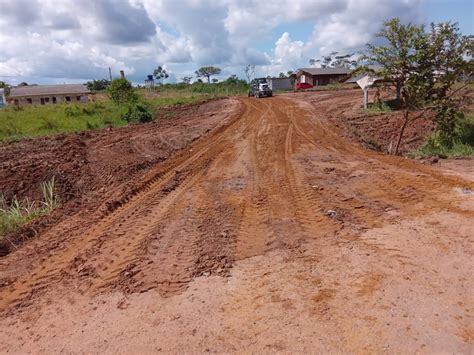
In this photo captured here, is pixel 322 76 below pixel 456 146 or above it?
above

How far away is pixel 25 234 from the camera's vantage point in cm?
720

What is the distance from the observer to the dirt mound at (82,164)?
889 cm

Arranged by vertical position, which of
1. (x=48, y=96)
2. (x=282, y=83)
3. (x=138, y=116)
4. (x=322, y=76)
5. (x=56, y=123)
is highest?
(x=322, y=76)

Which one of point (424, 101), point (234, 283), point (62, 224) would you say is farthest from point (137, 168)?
point (424, 101)

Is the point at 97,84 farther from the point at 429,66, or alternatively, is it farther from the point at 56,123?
the point at 429,66

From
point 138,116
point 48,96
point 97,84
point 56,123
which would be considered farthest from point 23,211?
point 97,84

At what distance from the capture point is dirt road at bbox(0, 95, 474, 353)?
3.71 metres

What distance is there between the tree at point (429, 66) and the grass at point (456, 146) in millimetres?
297

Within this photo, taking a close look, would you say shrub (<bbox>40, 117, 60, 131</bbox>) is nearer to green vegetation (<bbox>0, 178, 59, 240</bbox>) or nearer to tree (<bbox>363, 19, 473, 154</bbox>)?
green vegetation (<bbox>0, 178, 59, 240</bbox>)

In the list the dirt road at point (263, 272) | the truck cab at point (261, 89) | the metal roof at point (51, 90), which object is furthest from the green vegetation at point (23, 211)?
the metal roof at point (51, 90)

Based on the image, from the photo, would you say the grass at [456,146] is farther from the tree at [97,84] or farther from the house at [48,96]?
the tree at [97,84]

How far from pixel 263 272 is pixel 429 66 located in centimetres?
959

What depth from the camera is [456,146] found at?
11844 millimetres

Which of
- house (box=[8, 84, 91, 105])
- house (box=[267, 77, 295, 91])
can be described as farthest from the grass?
house (box=[267, 77, 295, 91])
